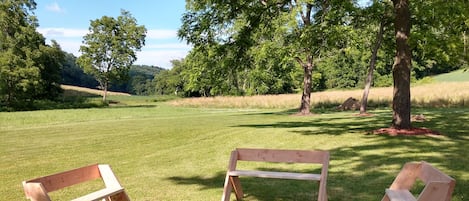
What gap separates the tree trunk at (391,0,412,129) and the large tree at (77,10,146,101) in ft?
182

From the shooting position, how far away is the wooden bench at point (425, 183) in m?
3.43

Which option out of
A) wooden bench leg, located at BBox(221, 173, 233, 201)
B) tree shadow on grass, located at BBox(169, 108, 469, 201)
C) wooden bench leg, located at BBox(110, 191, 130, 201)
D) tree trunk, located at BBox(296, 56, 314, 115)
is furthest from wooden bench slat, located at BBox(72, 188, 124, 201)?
tree trunk, located at BBox(296, 56, 314, 115)

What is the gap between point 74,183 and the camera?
4.90 metres

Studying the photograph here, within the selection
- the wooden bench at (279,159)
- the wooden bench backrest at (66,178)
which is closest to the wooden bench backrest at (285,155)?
the wooden bench at (279,159)

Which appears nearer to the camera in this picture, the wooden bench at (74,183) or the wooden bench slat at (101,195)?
the wooden bench at (74,183)

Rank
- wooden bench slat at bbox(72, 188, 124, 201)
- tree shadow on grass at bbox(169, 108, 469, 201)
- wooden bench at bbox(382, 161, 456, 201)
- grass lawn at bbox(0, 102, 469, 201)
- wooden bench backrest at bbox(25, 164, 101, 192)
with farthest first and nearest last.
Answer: grass lawn at bbox(0, 102, 469, 201)
tree shadow on grass at bbox(169, 108, 469, 201)
wooden bench slat at bbox(72, 188, 124, 201)
wooden bench backrest at bbox(25, 164, 101, 192)
wooden bench at bbox(382, 161, 456, 201)

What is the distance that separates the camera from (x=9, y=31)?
56531mm

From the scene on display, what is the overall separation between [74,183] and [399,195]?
11.9 feet

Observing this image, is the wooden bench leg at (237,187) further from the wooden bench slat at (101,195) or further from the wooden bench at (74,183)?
the wooden bench slat at (101,195)

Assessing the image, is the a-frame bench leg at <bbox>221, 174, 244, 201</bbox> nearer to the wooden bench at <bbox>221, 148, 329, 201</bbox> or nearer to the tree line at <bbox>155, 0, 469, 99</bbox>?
the wooden bench at <bbox>221, 148, 329, 201</bbox>

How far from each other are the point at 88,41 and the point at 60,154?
58298 millimetres

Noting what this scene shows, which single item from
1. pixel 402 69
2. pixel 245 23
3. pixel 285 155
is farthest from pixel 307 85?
pixel 285 155

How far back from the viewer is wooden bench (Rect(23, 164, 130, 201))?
425 cm

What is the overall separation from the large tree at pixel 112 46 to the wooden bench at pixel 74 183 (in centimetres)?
6184
